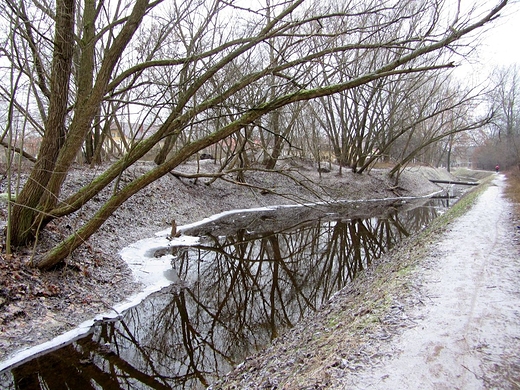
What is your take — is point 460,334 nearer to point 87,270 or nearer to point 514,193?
point 87,270

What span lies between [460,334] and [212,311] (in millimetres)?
4270

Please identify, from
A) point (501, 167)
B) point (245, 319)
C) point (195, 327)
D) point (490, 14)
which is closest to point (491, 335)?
point (245, 319)

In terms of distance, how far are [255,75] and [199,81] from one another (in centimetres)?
105

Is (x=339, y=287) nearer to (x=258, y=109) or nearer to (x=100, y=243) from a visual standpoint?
(x=258, y=109)

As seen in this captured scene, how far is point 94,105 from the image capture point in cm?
643

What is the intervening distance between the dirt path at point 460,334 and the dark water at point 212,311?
2306mm

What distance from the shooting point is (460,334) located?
382cm

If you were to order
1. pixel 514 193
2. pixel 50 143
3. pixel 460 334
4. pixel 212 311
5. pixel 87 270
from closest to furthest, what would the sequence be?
pixel 460 334, pixel 50 143, pixel 212 311, pixel 87 270, pixel 514 193

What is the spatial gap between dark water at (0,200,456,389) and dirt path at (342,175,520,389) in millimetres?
2306

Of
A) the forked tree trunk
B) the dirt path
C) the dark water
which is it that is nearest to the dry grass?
the dark water

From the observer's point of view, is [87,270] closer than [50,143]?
No

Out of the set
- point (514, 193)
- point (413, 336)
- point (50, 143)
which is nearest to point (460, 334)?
point (413, 336)

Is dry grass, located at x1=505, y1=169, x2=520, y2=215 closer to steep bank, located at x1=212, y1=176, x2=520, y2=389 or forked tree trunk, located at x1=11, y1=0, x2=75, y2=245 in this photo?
steep bank, located at x1=212, y1=176, x2=520, y2=389

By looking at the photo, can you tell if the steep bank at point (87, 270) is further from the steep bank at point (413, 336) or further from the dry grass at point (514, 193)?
the dry grass at point (514, 193)
